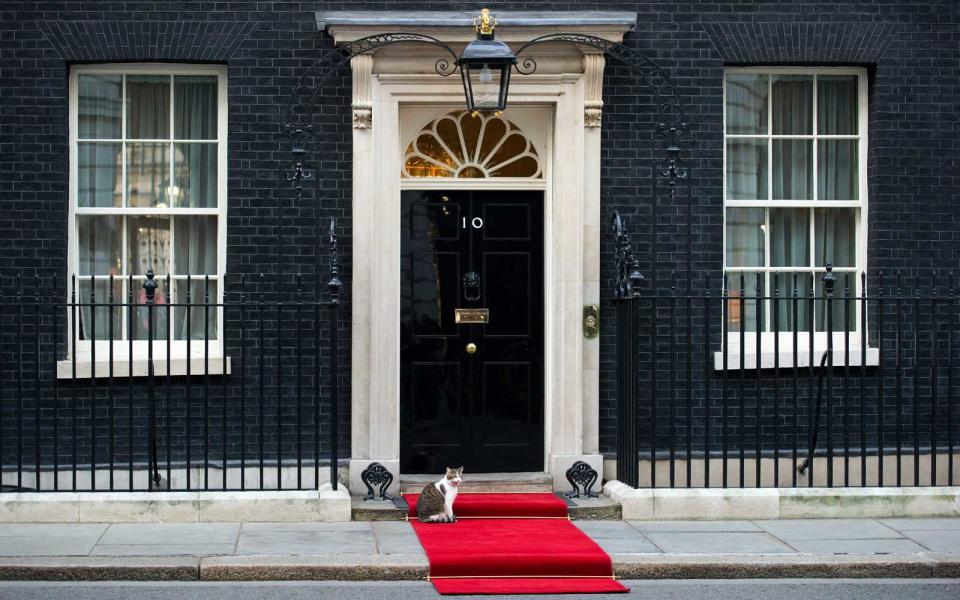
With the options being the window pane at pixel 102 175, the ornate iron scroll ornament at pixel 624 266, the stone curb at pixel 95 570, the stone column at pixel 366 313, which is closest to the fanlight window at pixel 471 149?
the stone column at pixel 366 313

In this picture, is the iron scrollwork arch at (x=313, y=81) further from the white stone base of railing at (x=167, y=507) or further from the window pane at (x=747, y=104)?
the white stone base of railing at (x=167, y=507)

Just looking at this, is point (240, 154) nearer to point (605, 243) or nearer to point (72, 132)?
point (72, 132)

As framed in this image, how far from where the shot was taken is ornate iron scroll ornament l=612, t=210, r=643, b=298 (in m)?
10.9

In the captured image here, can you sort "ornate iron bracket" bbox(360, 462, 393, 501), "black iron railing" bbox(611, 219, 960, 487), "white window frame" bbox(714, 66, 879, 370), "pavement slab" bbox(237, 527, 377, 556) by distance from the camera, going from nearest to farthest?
1. "pavement slab" bbox(237, 527, 377, 556)
2. "ornate iron bracket" bbox(360, 462, 393, 501)
3. "black iron railing" bbox(611, 219, 960, 487)
4. "white window frame" bbox(714, 66, 879, 370)

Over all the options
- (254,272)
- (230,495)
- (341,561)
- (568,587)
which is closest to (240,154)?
(254,272)

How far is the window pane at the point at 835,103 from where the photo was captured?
12211 millimetres

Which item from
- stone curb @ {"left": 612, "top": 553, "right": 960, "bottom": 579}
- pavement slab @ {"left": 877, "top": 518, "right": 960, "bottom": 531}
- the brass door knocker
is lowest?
stone curb @ {"left": 612, "top": 553, "right": 960, "bottom": 579}

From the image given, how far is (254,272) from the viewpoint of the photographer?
11547mm

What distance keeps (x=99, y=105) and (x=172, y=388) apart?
2.38 meters

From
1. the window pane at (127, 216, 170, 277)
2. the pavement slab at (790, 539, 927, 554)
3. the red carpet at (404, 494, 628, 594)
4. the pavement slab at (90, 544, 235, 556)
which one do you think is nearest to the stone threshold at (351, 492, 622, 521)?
the red carpet at (404, 494, 628, 594)

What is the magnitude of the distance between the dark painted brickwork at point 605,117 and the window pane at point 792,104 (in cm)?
32

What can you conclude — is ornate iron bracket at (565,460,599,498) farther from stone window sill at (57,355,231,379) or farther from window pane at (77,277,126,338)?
window pane at (77,277,126,338)

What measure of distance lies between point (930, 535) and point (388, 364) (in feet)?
14.0

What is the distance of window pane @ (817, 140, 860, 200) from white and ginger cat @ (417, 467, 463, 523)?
414 centimetres
